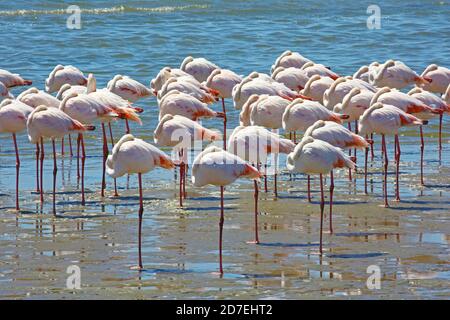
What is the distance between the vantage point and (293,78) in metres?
17.2

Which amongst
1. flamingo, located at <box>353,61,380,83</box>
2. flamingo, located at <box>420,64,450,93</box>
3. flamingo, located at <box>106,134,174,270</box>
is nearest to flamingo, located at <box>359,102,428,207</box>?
flamingo, located at <box>106,134,174,270</box>

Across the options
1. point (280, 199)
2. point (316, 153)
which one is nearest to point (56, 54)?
point (280, 199)

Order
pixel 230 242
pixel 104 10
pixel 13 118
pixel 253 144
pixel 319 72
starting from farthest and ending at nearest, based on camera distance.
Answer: pixel 104 10, pixel 319 72, pixel 13 118, pixel 253 144, pixel 230 242

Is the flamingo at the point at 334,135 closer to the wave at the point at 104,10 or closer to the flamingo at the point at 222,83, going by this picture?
the flamingo at the point at 222,83

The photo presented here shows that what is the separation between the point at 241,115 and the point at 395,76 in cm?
347

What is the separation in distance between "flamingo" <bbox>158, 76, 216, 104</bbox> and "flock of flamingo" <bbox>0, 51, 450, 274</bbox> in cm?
1

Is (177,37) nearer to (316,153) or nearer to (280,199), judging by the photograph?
(280,199)

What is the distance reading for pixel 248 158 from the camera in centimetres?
1218

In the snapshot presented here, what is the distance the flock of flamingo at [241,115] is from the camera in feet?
37.3

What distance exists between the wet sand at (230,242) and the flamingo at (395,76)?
206 cm

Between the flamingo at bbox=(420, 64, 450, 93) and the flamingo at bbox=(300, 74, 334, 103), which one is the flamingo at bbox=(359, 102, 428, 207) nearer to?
the flamingo at bbox=(300, 74, 334, 103)

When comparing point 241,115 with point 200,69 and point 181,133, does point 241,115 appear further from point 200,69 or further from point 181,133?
point 200,69

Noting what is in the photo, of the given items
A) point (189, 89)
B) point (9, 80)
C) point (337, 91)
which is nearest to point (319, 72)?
point (337, 91)

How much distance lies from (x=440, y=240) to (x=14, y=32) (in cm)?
2012
